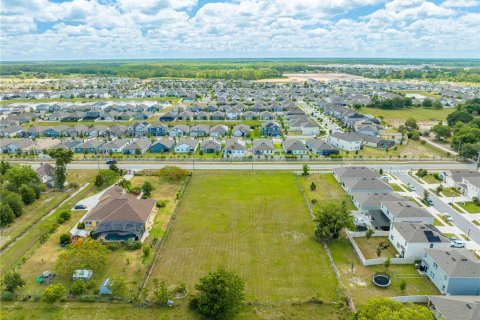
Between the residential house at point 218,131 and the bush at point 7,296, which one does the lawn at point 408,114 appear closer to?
the residential house at point 218,131

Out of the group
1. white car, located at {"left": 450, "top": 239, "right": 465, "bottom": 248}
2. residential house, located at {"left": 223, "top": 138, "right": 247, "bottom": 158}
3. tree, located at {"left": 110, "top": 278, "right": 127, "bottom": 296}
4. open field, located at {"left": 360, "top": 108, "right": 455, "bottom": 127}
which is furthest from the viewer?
open field, located at {"left": 360, "top": 108, "right": 455, "bottom": 127}

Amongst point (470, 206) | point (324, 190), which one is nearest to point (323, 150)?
point (324, 190)

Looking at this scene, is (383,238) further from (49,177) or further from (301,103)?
(301,103)

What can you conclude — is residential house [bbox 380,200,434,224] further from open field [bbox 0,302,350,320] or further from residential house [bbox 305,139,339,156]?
residential house [bbox 305,139,339,156]

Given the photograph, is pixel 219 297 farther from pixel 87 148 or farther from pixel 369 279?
pixel 87 148

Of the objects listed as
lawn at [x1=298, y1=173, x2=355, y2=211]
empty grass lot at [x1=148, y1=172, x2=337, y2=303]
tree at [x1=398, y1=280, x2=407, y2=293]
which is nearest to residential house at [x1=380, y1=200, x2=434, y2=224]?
lawn at [x1=298, y1=173, x2=355, y2=211]

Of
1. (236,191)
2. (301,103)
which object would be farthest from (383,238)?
(301,103)
